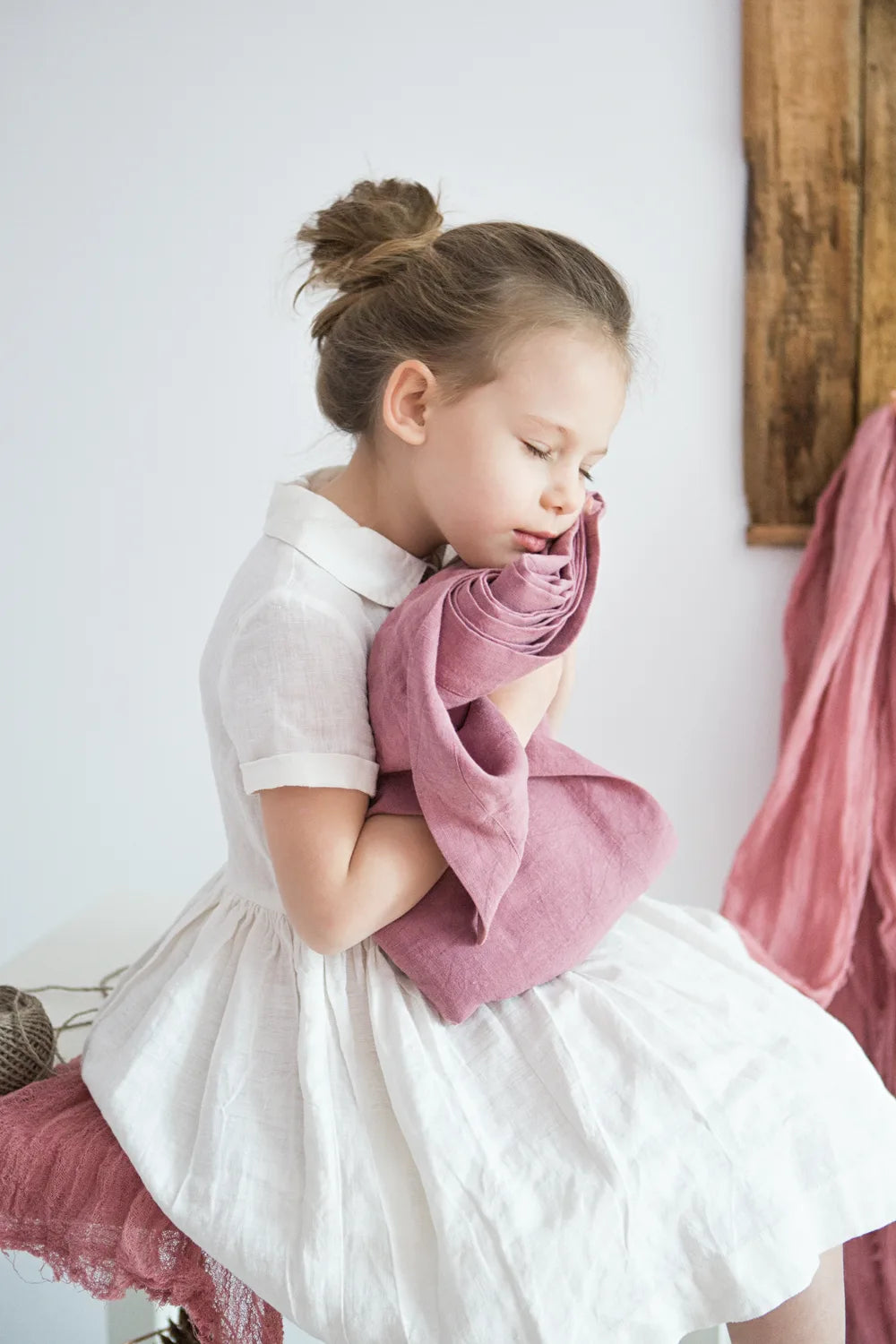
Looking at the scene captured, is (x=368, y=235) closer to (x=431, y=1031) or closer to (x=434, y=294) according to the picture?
(x=434, y=294)

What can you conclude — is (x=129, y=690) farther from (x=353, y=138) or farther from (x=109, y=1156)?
(x=109, y=1156)

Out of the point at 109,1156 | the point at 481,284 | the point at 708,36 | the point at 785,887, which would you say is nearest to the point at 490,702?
the point at 481,284

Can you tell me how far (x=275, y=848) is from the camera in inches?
29.4

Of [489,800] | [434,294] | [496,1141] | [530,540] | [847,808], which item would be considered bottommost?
[847,808]

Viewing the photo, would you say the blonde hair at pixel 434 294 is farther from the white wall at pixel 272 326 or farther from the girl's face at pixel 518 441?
the white wall at pixel 272 326

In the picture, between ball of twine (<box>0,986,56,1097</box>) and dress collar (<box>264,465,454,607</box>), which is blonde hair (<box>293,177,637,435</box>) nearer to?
dress collar (<box>264,465,454,607</box>)

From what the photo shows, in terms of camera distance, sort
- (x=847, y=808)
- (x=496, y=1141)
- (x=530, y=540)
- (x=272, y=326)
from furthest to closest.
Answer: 1. (x=272, y=326)
2. (x=847, y=808)
3. (x=530, y=540)
4. (x=496, y=1141)

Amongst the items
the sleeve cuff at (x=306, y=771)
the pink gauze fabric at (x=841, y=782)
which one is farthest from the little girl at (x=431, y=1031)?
the pink gauze fabric at (x=841, y=782)

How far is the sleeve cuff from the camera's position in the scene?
0.73 metres

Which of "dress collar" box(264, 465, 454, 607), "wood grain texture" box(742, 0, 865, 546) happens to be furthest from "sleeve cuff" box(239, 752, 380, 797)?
"wood grain texture" box(742, 0, 865, 546)

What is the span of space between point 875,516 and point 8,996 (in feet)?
3.52

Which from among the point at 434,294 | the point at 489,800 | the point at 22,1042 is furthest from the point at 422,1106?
the point at 434,294

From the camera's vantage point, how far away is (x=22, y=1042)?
890 mm

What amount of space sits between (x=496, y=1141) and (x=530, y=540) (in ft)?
1.27
